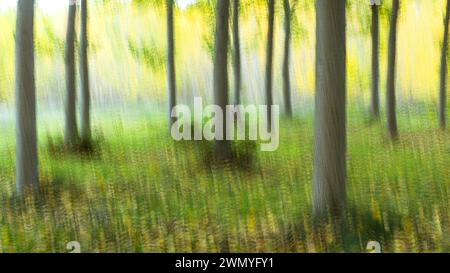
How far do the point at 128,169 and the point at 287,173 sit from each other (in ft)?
5.94

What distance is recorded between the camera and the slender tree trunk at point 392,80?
5965 millimetres

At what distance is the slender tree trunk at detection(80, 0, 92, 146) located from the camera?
19.4 ft

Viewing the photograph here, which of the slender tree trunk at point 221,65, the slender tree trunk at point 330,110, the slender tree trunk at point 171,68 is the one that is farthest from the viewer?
the slender tree trunk at point 171,68

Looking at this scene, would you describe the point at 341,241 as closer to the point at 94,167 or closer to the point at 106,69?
the point at 94,167

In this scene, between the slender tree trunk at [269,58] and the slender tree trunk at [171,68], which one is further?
the slender tree trunk at [171,68]

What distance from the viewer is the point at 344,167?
18.3ft

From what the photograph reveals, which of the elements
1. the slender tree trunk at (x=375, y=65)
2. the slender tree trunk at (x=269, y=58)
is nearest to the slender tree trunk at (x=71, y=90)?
the slender tree trunk at (x=269, y=58)

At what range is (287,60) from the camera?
6324mm

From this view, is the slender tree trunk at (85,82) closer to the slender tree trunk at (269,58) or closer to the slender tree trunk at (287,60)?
the slender tree trunk at (269,58)

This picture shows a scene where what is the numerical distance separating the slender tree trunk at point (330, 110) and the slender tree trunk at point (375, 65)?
51 centimetres

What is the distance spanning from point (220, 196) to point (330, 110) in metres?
1.53

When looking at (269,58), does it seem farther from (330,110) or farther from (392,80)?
(392,80)

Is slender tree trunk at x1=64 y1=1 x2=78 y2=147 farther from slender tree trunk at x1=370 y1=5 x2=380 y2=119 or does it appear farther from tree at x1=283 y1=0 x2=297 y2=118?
slender tree trunk at x1=370 y1=5 x2=380 y2=119

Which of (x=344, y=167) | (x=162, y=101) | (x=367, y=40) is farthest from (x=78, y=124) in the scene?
(x=367, y=40)
